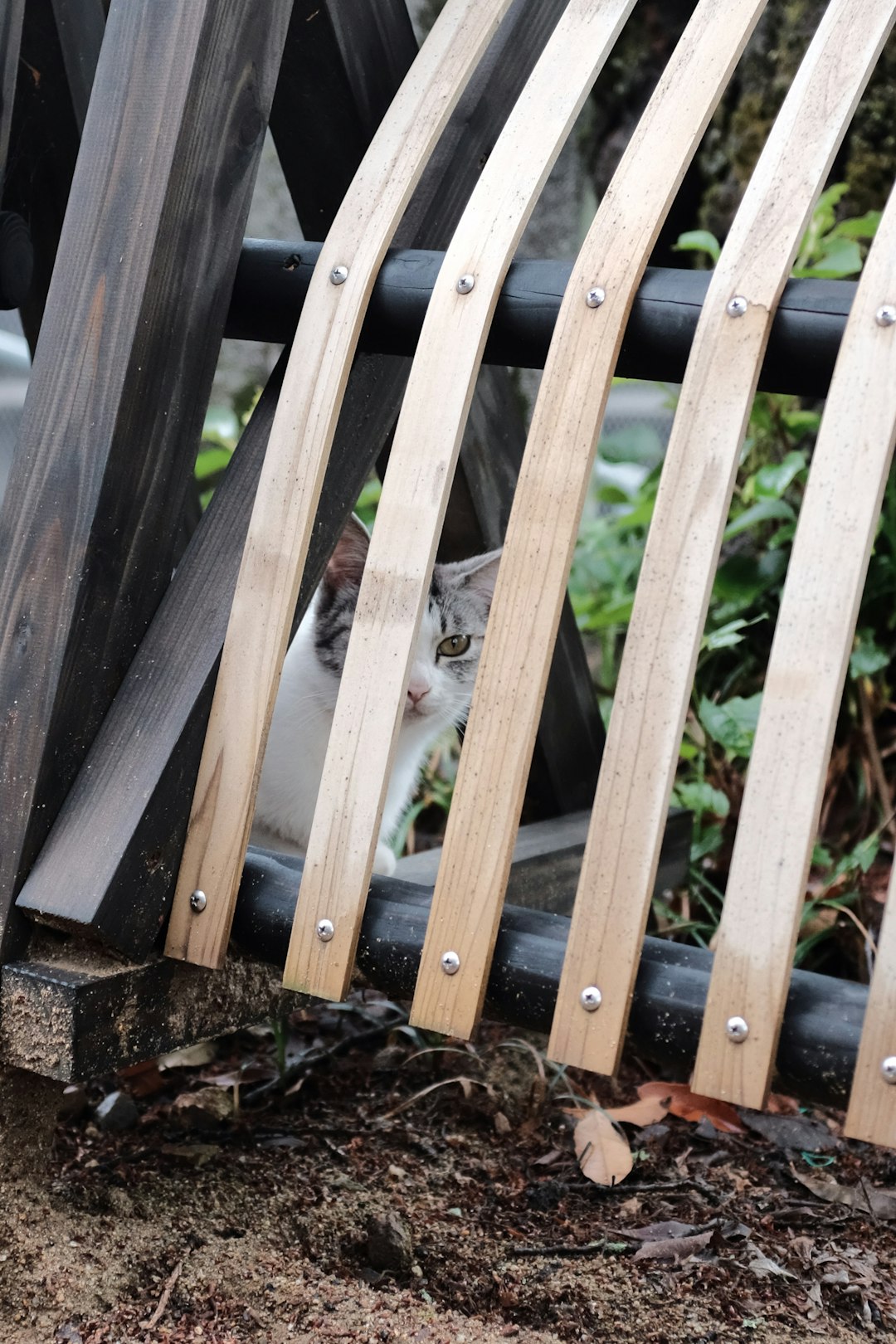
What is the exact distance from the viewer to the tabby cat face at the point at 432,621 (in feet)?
7.75

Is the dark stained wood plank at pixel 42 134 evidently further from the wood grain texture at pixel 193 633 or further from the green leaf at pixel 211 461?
the green leaf at pixel 211 461

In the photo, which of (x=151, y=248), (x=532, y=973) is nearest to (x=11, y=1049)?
(x=532, y=973)

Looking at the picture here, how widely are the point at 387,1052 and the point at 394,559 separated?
1.30 meters

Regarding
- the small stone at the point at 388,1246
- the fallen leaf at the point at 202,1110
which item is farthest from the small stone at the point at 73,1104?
the small stone at the point at 388,1246

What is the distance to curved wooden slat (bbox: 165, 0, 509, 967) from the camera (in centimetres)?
154

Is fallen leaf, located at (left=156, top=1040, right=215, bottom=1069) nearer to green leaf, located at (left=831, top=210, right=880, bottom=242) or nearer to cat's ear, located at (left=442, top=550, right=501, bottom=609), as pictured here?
cat's ear, located at (left=442, top=550, right=501, bottom=609)

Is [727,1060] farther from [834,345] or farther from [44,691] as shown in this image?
[44,691]

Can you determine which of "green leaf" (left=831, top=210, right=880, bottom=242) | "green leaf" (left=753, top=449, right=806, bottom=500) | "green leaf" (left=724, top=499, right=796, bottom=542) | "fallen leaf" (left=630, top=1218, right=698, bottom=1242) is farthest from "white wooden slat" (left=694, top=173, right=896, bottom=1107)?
"green leaf" (left=831, top=210, right=880, bottom=242)

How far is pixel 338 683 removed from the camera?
7.66 ft

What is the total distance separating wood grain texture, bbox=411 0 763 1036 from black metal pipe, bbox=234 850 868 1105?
0.05 meters

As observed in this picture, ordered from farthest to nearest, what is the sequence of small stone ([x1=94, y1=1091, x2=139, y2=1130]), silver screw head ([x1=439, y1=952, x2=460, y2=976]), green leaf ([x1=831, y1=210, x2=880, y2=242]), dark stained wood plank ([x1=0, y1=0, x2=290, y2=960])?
green leaf ([x1=831, y1=210, x2=880, y2=242]) < small stone ([x1=94, y1=1091, x2=139, y2=1130]) < dark stained wood plank ([x1=0, y1=0, x2=290, y2=960]) < silver screw head ([x1=439, y1=952, x2=460, y2=976])

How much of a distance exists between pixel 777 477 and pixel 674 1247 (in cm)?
180

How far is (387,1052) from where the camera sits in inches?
94.9

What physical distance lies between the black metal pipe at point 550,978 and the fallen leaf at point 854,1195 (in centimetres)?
80
